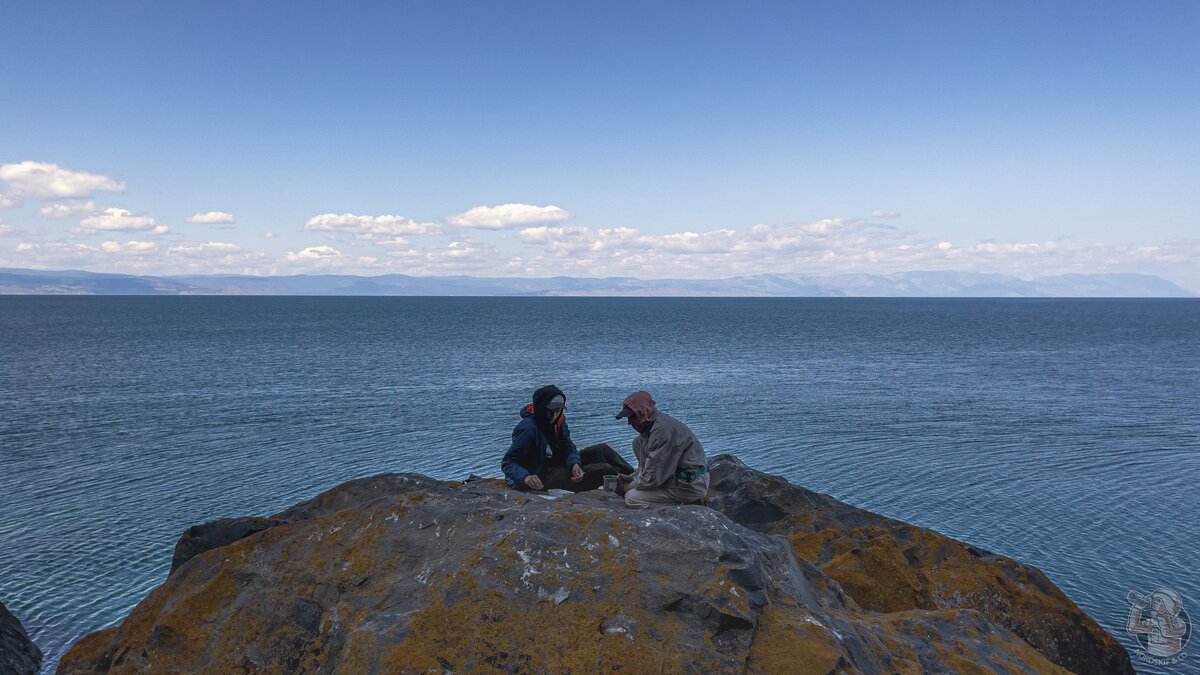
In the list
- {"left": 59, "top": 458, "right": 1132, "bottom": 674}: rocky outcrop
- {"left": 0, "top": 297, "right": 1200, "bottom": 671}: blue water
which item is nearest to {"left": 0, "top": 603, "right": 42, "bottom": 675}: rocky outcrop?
{"left": 0, "top": 297, "right": 1200, "bottom": 671}: blue water

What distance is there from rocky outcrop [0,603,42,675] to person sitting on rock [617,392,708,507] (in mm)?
13035

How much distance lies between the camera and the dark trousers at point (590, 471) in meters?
12.4

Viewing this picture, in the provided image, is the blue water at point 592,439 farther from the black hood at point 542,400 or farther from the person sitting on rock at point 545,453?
the black hood at point 542,400

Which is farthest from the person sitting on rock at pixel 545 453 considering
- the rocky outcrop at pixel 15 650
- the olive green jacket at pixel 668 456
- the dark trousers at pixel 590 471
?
the rocky outcrop at pixel 15 650

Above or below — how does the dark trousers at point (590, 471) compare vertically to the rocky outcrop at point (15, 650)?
above

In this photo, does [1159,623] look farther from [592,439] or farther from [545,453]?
[592,439]

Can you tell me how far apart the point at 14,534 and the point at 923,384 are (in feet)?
198

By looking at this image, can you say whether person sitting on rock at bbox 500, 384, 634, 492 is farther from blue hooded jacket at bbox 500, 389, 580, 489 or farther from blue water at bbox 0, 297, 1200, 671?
blue water at bbox 0, 297, 1200, 671

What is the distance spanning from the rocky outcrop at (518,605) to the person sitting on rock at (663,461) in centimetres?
62

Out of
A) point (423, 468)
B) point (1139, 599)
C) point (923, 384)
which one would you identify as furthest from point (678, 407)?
point (1139, 599)

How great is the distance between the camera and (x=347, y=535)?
28.8ft

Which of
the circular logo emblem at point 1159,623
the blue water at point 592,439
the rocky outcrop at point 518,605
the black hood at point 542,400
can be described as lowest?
the circular logo emblem at point 1159,623

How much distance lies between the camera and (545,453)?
12141 millimetres

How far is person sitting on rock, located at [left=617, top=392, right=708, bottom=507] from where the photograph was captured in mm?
10117
